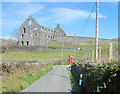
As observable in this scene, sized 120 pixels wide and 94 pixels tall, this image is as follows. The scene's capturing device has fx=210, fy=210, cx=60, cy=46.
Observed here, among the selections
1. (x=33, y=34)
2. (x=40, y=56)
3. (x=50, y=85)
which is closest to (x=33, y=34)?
(x=33, y=34)

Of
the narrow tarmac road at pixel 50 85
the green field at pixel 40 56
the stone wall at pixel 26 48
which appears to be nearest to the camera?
the narrow tarmac road at pixel 50 85

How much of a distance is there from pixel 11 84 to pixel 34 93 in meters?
2.08

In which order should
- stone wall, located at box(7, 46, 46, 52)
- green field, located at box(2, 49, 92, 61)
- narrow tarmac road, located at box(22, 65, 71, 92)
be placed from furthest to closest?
stone wall, located at box(7, 46, 46, 52), green field, located at box(2, 49, 92, 61), narrow tarmac road, located at box(22, 65, 71, 92)

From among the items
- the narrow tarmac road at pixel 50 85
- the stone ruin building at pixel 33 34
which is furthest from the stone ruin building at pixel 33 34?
the narrow tarmac road at pixel 50 85

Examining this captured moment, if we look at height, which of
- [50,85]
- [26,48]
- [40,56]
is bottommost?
[50,85]

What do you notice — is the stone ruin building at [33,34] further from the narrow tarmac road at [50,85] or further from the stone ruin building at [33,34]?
the narrow tarmac road at [50,85]

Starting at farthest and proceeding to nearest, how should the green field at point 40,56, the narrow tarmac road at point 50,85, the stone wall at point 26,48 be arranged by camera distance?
the stone wall at point 26,48 → the green field at point 40,56 → the narrow tarmac road at point 50,85

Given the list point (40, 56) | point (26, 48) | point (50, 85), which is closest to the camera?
point (50, 85)

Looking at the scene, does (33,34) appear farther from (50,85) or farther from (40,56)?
(50,85)

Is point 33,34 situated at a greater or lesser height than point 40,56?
greater

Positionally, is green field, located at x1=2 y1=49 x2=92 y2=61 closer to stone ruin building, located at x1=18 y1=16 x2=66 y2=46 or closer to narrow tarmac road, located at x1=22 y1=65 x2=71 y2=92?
stone ruin building, located at x1=18 y1=16 x2=66 y2=46

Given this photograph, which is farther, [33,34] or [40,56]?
[33,34]

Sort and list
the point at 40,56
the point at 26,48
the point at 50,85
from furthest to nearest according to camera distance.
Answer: the point at 26,48 → the point at 40,56 → the point at 50,85

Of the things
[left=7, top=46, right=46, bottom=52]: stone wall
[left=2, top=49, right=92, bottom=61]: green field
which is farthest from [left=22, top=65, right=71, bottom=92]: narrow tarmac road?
[left=7, top=46, right=46, bottom=52]: stone wall
